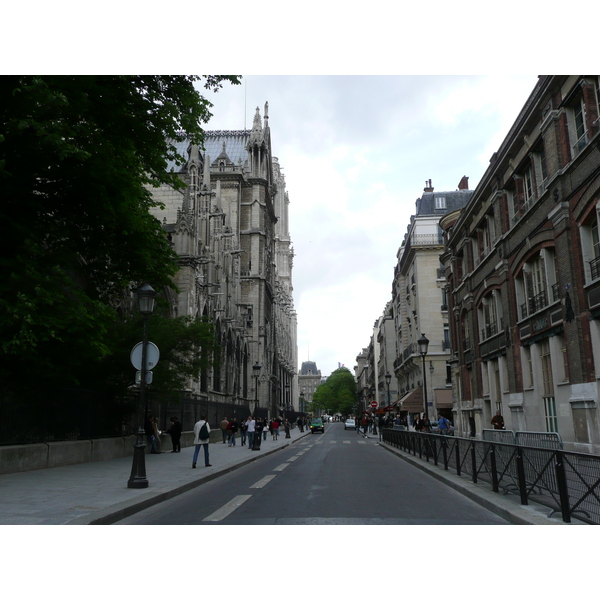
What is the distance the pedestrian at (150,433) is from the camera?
794 inches

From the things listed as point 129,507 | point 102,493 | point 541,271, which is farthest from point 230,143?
point 129,507

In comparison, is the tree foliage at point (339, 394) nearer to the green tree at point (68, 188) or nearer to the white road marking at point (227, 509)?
the green tree at point (68, 188)

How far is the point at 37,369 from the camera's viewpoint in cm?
1209

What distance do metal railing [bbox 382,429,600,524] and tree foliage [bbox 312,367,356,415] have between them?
125 metres

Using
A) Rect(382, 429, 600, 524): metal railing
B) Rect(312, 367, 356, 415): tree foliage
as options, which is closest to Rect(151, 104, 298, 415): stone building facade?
Rect(382, 429, 600, 524): metal railing

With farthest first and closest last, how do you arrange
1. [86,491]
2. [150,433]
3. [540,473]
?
[150,433]
[86,491]
[540,473]

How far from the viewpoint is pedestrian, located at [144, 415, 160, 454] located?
20156mm

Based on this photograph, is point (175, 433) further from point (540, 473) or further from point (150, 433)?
point (540, 473)

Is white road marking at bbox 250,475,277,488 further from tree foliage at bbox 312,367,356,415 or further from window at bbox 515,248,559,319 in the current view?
tree foliage at bbox 312,367,356,415

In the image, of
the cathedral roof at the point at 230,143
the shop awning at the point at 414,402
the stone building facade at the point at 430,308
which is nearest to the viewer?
the shop awning at the point at 414,402

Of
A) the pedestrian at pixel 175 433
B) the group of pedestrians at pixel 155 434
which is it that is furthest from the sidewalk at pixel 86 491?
the pedestrian at pixel 175 433

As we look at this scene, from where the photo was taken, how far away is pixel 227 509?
8.46 m

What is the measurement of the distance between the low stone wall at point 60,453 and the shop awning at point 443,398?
2843cm

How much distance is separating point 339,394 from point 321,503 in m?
131
